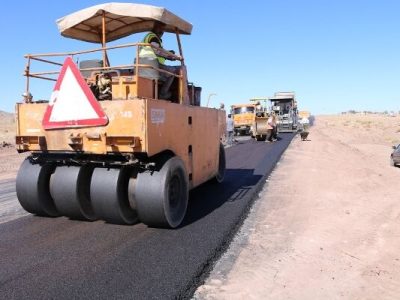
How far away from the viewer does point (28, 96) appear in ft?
21.0

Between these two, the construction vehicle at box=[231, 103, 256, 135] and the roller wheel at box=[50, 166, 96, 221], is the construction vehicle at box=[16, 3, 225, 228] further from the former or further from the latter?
the construction vehicle at box=[231, 103, 256, 135]

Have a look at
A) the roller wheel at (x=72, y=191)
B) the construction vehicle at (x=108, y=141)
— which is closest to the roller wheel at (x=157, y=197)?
the construction vehicle at (x=108, y=141)

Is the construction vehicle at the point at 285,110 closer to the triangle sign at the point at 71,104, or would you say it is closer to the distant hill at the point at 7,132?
the distant hill at the point at 7,132

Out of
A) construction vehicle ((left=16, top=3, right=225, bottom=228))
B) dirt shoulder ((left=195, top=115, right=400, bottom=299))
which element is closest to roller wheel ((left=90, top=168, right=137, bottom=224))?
construction vehicle ((left=16, top=3, right=225, bottom=228))

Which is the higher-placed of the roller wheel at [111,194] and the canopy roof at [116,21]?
the canopy roof at [116,21]

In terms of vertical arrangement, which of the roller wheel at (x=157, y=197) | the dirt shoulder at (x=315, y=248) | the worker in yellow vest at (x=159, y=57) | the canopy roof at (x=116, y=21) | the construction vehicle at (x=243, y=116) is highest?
the canopy roof at (x=116, y=21)

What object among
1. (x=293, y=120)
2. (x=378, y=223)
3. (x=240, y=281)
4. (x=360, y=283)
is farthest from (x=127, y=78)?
(x=293, y=120)

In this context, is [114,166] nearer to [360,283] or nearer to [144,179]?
[144,179]

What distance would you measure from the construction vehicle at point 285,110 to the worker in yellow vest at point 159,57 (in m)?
30.2

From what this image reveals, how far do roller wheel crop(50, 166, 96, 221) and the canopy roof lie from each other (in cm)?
237

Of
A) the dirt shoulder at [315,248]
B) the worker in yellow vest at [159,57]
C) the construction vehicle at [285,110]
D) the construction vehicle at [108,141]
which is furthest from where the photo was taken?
the construction vehicle at [285,110]

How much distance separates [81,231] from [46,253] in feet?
2.98

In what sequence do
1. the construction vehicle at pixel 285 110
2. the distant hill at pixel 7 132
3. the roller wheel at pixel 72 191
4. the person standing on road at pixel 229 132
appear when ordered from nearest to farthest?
the roller wheel at pixel 72 191 < the person standing on road at pixel 229 132 < the distant hill at pixel 7 132 < the construction vehicle at pixel 285 110

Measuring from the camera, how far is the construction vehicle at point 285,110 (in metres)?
36.9
